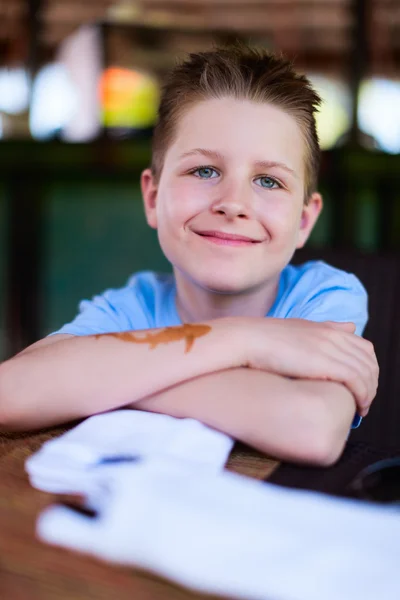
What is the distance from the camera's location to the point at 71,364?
0.85 meters

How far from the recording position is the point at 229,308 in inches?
47.4

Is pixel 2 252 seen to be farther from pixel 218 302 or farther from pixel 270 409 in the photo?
pixel 270 409

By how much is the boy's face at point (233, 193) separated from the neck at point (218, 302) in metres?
0.06

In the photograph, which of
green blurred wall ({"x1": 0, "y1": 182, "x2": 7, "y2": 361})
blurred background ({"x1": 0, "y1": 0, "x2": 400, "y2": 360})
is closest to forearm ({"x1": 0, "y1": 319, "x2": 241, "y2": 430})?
blurred background ({"x1": 0, "y1": 0, "x2": 400, "y2": 360})

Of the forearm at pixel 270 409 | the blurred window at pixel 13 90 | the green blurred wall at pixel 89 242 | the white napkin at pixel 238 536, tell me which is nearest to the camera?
the white napkin at pixel 238 536

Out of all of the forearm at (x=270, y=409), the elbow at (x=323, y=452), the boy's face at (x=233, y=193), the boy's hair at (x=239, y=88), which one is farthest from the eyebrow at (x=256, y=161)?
the elbow at (x=323, y=452)

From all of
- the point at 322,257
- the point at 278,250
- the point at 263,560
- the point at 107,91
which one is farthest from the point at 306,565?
the point at 107,91

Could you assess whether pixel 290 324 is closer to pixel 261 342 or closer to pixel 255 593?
pixel 261 342

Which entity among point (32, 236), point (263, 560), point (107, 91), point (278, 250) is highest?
point (107, 91)

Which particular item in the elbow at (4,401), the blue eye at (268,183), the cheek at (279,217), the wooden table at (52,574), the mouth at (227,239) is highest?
the blue eye at (268,183)

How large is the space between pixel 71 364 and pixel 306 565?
18.8 inches

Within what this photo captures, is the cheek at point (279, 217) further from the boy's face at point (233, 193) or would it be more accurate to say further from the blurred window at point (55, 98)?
the blurred window at point (55, 98)

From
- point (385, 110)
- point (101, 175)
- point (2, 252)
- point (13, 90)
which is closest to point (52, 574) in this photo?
point (101, 175)

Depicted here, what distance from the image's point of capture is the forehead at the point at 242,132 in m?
1.04
